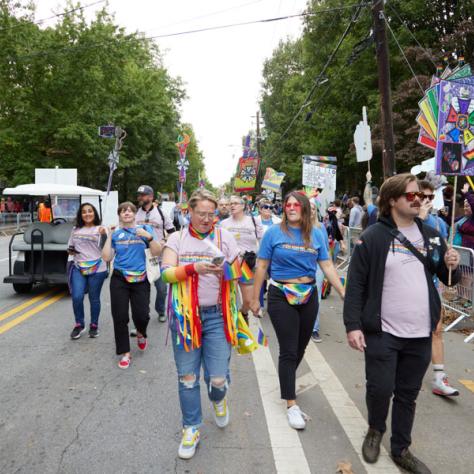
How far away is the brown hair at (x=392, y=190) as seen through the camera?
289 cm

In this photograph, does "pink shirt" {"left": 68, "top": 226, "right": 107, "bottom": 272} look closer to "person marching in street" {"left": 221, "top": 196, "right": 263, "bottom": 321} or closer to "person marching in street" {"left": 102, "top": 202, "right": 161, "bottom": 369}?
"person marching in street" {"left": 102, "top": 202, "right": 161, "bottom": 369}

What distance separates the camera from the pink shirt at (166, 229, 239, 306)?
3086mm

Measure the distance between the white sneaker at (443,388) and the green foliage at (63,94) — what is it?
22406 millimetres

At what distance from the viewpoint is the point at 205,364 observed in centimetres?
320

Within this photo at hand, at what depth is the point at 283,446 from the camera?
3131mm

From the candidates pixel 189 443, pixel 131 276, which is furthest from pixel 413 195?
pixel 131 276

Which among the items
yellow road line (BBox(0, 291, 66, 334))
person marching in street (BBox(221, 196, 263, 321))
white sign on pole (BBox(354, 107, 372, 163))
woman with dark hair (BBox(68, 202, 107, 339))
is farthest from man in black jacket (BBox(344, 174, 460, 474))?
white sign on pole (BBox(354, 107, 372, 163))

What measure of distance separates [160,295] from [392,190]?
4.49 m

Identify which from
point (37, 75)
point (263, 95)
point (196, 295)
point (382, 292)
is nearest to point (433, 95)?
point (382, 292)

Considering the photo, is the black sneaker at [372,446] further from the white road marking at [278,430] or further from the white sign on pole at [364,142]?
the white sign on pole at [364,142]

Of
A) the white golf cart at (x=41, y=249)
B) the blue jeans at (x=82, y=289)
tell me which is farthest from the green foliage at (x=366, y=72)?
the blue jeans at (x=82, y=289)

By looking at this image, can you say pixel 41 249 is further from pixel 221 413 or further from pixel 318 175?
pixel 318 175

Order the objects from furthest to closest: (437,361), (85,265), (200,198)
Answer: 1. (85,265)
2. (437,361)
3. (200,198)

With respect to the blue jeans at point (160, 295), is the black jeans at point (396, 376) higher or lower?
higher
